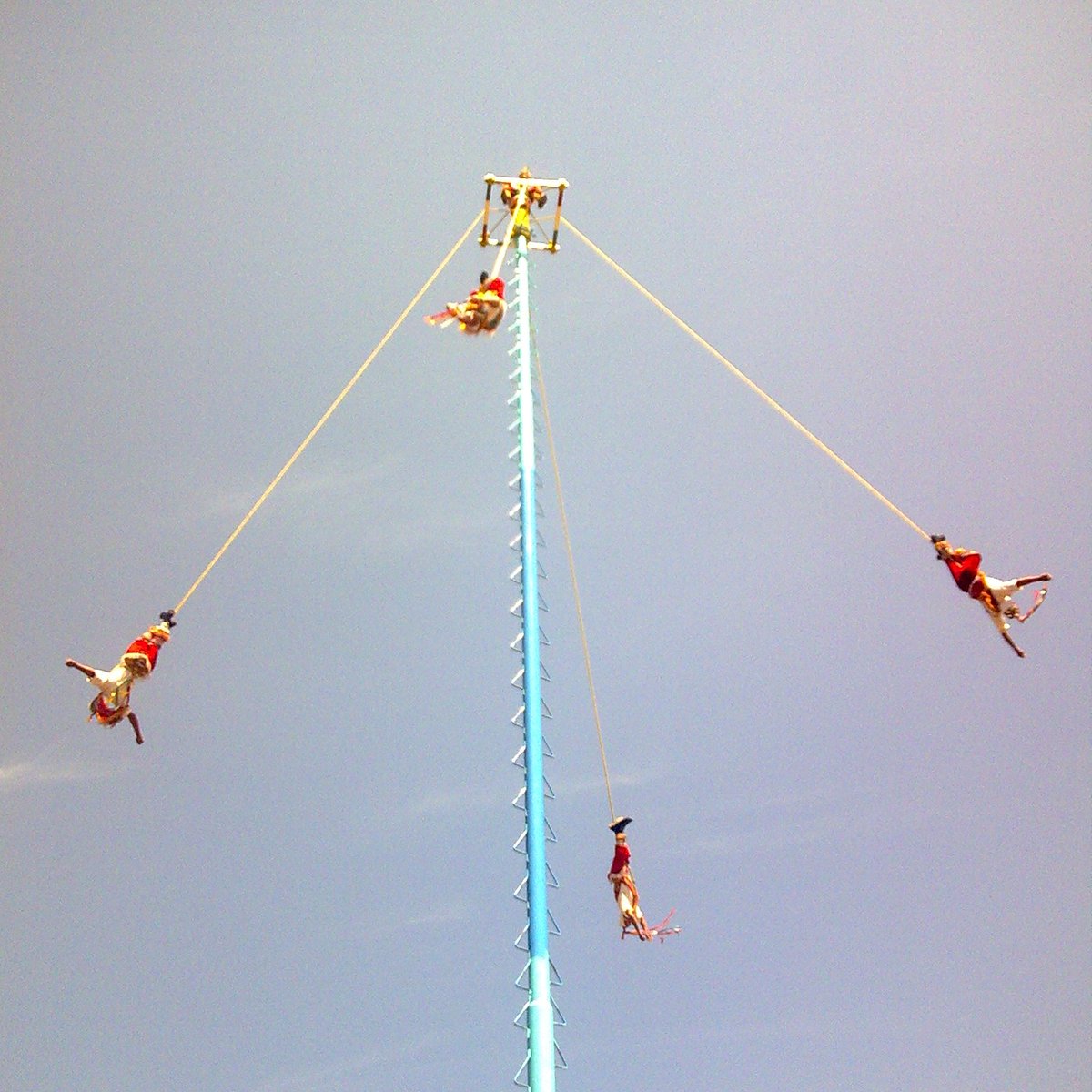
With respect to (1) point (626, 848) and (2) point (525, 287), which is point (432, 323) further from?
(1) point (626, 848)

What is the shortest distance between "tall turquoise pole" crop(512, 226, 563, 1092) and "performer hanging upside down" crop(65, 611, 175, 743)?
4456 mm

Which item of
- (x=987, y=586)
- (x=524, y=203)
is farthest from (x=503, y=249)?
(x=987, y=586)

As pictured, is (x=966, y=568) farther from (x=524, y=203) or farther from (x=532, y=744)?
(x=524, y=203)

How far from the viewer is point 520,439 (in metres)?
12.4

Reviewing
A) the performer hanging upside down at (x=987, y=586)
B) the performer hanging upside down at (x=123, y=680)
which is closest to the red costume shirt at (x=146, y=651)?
the performer hanging upside down at (x=123, y=680)

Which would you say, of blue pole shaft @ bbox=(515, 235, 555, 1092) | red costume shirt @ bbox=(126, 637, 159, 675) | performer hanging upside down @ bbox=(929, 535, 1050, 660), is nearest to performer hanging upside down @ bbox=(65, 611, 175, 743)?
red costume shirt @ bbox=(126, 637, 159, 675)

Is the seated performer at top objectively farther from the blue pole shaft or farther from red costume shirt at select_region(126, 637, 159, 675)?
red costume shirt at select_region(126, 637, 159, 675)

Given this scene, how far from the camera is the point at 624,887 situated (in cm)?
1221

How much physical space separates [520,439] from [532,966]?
548 centimetres

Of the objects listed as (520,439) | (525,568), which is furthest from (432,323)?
(525,568)

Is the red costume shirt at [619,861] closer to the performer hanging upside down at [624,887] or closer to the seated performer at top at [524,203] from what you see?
the performer hanging upside down at [624,887]

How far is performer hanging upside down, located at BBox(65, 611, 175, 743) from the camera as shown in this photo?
12.5m

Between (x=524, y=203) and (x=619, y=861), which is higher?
(x=524, y=203)

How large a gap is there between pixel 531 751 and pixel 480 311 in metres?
5.31
